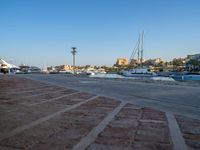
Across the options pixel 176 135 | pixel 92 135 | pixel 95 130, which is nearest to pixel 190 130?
pixel 176 135

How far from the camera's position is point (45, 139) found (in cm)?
473

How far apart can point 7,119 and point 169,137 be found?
146 inches

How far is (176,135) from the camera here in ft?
17.1

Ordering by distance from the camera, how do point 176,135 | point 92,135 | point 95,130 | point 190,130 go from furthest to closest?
point 190,130, point 95,130, point 176,135, point 92,135

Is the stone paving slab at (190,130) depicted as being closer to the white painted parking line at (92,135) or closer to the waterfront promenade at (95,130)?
the waterfront promenade at (95,130)

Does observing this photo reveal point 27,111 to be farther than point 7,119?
Yes

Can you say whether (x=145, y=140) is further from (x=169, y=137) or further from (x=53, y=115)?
(x=53, y=115)

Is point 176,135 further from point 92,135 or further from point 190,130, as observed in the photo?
point 92,135

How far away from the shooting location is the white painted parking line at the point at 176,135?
14.7 ft

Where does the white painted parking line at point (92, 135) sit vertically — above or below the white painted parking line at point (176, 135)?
above

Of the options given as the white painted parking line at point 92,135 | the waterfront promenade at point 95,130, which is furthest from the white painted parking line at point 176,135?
the white painted parking line at point 92,135

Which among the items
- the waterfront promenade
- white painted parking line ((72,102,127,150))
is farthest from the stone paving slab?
white painted parking line ((72,102,127,150))

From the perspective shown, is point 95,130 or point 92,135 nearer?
point 92,135

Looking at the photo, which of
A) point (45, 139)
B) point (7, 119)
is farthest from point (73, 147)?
point (7, 119)
